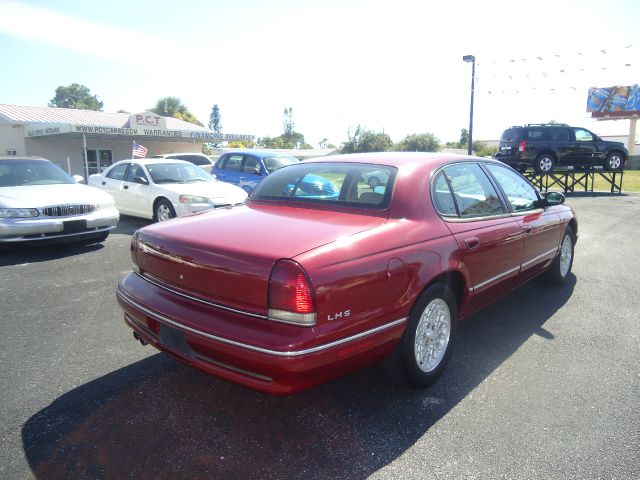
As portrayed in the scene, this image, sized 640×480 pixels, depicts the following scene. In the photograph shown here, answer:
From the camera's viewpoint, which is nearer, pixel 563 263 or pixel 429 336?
pixel 429 336

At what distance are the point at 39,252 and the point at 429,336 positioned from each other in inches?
255

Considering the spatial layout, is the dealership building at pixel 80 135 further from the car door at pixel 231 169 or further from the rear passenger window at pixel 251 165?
the rear passenger window at pixel 251 165

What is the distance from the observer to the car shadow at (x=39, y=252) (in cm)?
667

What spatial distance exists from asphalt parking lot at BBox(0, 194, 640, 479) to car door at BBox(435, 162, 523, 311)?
0.53m

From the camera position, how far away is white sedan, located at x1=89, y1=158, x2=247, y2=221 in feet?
28.8

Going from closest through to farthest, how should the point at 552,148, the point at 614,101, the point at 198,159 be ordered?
the point at 552,148 < the point at 198,159 < the point at 614,101

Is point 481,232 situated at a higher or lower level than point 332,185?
lower

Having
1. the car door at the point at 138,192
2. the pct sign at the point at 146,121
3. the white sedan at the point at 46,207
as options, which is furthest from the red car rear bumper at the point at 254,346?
the pct sign at the point at 146,121

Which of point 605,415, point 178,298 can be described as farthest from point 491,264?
point 178,298

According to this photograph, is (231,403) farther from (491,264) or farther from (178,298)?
(491,264)

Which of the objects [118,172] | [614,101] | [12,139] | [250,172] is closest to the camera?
[118,172]

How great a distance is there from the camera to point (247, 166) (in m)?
12.0

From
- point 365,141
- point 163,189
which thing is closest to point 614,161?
point 163,189

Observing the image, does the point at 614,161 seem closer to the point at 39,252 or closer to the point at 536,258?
the point at 536,258
